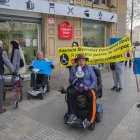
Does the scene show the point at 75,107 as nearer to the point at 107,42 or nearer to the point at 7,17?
the point at 7,17

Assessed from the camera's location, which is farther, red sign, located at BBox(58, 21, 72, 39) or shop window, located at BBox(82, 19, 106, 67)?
shop window, located at BBox(82, 19, 106, 67)

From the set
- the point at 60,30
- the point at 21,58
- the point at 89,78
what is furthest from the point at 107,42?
the point at 89,78

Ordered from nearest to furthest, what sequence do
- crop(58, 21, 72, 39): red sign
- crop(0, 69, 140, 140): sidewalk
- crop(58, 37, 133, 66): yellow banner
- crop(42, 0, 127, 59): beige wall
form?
crop(0, 69, 140, 140): sidewalk, crop(58, 37, 133, 66): yellow banner, crop(42, 0, 127, 59): beige wall, crop(58, 21, 72, 39): red sign

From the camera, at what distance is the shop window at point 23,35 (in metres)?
8.93

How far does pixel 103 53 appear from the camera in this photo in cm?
633

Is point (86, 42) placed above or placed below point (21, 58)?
above

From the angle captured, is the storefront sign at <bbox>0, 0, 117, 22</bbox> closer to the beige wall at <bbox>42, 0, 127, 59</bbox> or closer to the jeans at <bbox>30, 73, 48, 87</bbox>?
the beige wall at <bbox>42, 0, 127, 59</bbox>

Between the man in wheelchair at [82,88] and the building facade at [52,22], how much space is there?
384 cm

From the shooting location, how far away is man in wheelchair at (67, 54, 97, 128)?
16.0 ft

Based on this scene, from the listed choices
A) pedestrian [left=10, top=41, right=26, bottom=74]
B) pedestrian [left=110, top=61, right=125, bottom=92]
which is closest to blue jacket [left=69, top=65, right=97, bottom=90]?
pedestrian [left=10, top=41, right=26, bottom=74]

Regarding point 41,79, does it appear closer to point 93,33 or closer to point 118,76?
point 118,76

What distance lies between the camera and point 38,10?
29.1 feet

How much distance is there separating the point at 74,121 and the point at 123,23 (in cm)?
993

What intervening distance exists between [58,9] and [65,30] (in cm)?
106
